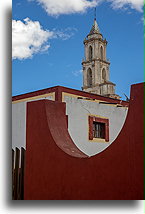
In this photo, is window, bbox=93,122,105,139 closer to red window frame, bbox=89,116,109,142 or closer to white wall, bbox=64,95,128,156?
red window frame, bbox=89,116,109,142

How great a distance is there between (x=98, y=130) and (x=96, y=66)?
25.9 m

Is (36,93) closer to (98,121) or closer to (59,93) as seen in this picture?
(59,93)

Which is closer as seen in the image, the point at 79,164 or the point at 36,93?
the point at 79,164

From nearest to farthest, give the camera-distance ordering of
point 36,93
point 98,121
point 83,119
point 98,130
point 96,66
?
point 36,93
point 83,119
point 98,121
point 98,130
point 96,66

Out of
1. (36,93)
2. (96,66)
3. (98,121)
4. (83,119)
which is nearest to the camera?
(36,93)

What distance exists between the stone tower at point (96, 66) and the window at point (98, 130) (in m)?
23.8

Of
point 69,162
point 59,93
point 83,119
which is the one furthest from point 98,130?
point 69,162

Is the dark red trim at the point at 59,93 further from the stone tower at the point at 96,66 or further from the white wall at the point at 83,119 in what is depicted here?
the stone tower at the point at 96,66

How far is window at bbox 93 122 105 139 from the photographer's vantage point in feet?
34.2

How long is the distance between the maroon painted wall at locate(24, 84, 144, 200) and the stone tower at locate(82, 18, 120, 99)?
1186 inches

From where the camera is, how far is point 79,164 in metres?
3.92

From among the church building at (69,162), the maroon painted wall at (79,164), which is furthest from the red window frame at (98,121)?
the maroon painted wall at (79,164)

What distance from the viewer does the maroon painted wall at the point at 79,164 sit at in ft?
11.3

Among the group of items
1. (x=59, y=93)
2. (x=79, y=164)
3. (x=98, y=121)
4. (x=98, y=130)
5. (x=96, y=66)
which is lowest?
(x=79, y=164)
